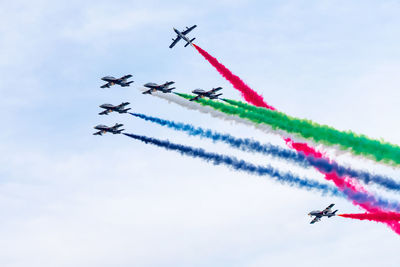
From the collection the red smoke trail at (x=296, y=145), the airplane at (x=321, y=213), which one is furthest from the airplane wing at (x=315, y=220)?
the red smoke trail at (x=296, y=145)

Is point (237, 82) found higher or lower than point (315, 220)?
higher

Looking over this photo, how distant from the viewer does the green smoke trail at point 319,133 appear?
391ft

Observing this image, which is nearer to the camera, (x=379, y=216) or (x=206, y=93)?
(x=379, y=216)

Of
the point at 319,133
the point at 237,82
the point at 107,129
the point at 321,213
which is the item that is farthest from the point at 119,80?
the point at 321,213

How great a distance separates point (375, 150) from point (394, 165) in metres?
3.81

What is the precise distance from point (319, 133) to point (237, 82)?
2108cm

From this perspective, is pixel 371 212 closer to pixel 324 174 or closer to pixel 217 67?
pixel 324 174

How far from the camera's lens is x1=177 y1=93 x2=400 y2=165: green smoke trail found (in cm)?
11906

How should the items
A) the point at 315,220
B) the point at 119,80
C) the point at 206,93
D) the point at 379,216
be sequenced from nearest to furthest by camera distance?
the point at 379,216
the point at 206,93
the point at 119,80
the point at 315,220

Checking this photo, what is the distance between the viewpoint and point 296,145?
128m

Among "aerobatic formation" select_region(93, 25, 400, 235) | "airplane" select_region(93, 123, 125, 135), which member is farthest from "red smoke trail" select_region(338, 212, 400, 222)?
"airplane" select_region(93, 123, 125, 135)

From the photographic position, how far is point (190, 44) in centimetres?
14612

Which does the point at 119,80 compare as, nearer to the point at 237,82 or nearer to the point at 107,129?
the point at 107,129

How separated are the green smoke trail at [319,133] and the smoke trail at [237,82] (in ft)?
13.0
